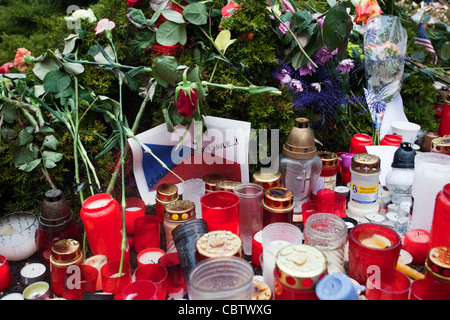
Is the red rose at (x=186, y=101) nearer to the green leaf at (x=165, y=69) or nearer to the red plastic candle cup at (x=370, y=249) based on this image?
the green leaf at (x=165, y=69)

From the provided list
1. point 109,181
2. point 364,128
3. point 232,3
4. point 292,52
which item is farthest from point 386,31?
point 109,181

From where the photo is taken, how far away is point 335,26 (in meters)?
1.36

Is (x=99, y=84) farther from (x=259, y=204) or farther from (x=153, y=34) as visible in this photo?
(x=259, y=204)

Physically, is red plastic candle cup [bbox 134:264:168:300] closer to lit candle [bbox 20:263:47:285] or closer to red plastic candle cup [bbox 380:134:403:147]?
lit candle [bbox 20:263:47:285]

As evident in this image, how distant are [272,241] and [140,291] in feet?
1.13

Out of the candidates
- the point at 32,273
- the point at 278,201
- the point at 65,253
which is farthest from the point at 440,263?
the point at 32,273

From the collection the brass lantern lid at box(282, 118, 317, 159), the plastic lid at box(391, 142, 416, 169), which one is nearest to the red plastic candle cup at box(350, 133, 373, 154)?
the plastic lid at box(391, 142, 416, 169)

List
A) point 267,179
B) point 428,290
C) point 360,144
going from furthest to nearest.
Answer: point 360,144 → point 267,179 → point 428,290

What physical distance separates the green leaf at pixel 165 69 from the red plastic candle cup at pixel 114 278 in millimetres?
612

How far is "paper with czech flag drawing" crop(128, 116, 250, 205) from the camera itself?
4.57 feet

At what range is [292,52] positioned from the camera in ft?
5.04

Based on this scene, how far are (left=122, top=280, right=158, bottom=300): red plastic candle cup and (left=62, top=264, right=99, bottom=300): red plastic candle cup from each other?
15 cm

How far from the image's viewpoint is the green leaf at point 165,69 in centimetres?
125

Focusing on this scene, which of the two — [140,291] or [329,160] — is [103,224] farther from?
[329,160]
